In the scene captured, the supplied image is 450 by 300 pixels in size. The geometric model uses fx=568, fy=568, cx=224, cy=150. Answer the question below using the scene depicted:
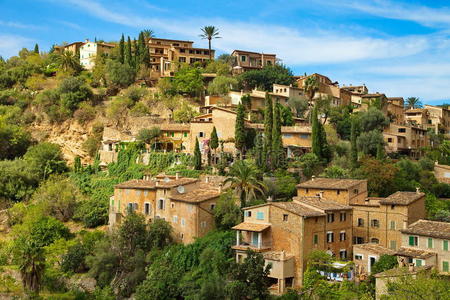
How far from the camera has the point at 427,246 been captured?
37.1 m

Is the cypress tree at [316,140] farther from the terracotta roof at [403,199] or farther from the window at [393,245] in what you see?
the window at [393,245]

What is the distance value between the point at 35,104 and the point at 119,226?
40.5 meters

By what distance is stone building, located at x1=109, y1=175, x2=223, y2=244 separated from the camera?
45188mm

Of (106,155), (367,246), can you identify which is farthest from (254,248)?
(106,155)

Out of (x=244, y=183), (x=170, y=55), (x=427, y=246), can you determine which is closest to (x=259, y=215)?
(x=244, y=183)

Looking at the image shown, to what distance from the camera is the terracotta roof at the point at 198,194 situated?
45.4m

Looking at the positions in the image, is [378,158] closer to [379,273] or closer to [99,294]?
[379,273]

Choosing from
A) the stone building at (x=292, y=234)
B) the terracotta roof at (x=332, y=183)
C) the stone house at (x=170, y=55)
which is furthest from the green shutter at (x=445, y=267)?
the stone house at (x=170, y=55)

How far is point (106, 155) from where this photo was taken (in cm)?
6481

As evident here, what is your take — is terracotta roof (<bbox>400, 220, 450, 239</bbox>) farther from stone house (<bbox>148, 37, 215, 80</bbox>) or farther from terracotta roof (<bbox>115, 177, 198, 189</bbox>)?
stone house (<bbox>148, 37, 215, 80</bbox>)

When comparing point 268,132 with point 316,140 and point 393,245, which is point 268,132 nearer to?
point 316,140

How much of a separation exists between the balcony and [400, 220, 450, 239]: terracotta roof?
9.34m

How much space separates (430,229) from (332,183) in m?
9.92

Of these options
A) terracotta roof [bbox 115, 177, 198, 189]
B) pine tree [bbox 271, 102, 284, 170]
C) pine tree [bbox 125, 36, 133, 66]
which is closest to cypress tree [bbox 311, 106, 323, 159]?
pine tree [bbox 271, 102, 284, 170]
